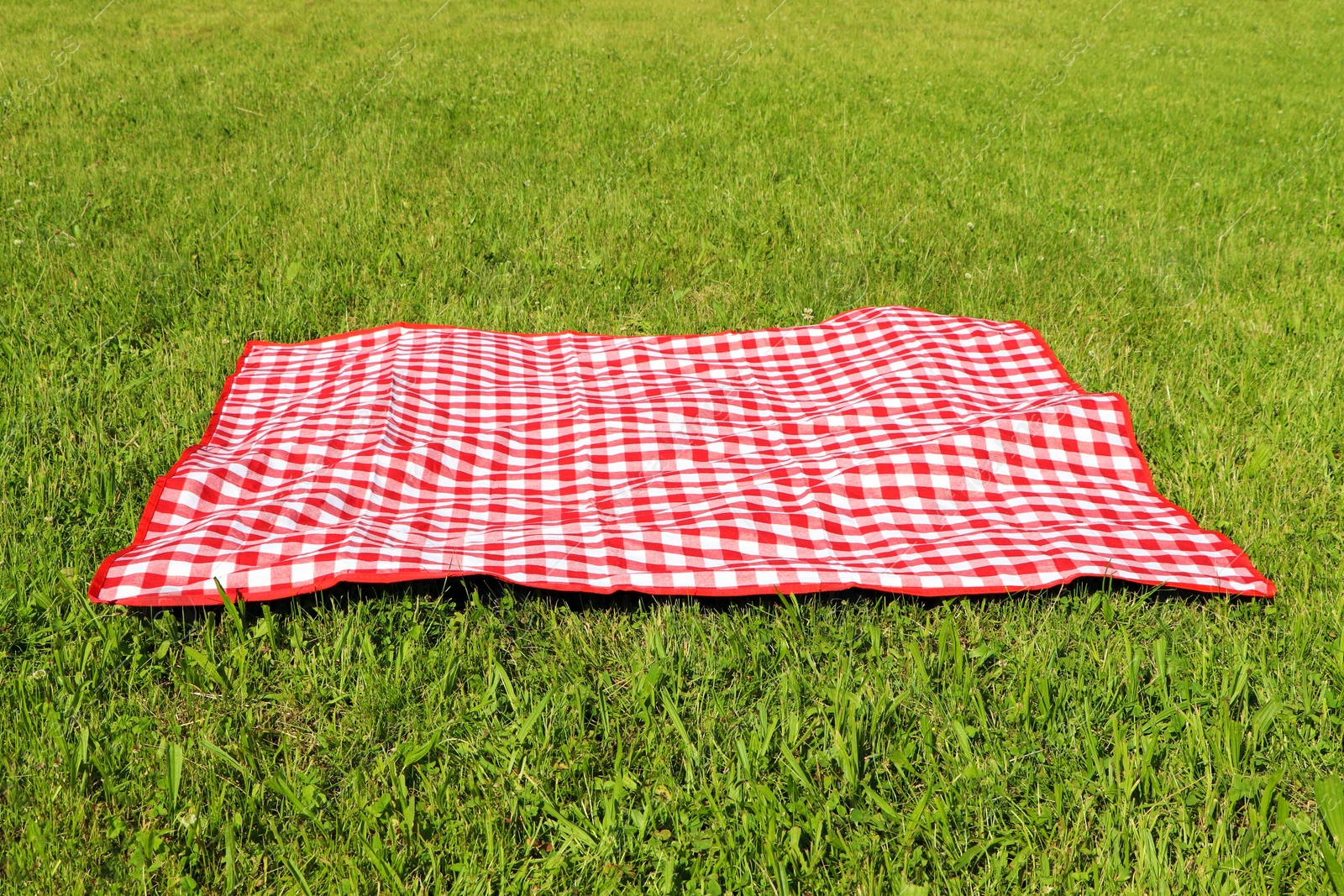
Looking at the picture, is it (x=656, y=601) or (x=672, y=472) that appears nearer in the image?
(x=656, y=601)

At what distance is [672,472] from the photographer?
3.35 m

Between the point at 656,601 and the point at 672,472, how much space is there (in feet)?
2.44

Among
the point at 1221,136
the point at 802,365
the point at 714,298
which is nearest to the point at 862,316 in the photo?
the point at 802,365

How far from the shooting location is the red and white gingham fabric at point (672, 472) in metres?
2.71

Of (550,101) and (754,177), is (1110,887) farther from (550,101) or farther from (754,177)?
(550,101)

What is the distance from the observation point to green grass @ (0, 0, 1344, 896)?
2006mm

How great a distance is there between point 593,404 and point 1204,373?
8.23 ft

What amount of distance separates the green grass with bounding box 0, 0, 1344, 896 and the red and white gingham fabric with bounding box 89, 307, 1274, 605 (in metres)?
0.12

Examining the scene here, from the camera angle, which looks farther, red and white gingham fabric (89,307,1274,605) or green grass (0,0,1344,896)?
red and white gingham fabric (89,307,1274,605)

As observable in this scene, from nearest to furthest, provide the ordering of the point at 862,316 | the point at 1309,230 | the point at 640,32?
the point at 862,316 < the point at 1309,230 < the point at 640,32

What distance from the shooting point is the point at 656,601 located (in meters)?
2.68

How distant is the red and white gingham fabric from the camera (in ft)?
8.87

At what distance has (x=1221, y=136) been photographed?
25.2 feet

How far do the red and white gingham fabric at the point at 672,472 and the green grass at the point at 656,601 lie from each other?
4.7 inches
